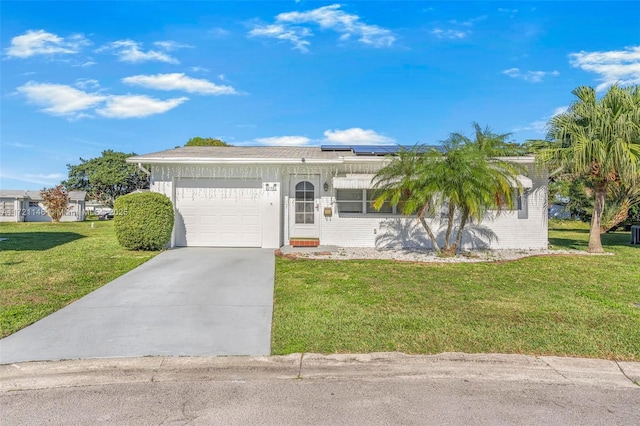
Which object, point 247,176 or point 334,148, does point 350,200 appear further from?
point 247,176

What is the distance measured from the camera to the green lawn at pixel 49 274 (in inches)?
218

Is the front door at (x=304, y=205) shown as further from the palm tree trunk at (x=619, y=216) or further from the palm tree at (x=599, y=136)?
the palm tree trunk at (x=619, y=216)

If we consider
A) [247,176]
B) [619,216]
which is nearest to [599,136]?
[247,176]

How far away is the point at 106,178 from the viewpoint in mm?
49000

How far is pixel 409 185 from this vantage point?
31.7 feet

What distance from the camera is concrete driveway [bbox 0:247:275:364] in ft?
13.8

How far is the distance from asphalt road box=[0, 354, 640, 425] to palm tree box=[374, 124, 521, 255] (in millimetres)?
5686

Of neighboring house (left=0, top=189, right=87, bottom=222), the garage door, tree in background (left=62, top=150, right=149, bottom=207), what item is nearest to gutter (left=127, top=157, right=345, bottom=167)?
the garage door

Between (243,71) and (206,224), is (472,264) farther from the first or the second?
(243,71)

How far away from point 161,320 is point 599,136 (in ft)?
40.5

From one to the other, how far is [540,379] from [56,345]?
5229 millimetres

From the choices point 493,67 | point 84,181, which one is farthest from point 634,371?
point 84,181

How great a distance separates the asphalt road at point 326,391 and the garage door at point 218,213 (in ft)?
26.5

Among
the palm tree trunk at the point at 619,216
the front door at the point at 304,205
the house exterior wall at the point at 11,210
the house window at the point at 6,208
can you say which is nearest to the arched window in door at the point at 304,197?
the front door at the point at 304,205
